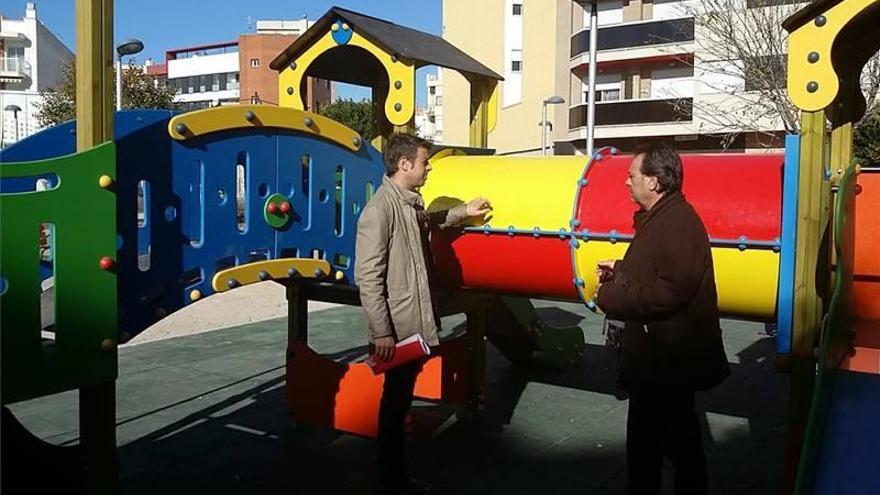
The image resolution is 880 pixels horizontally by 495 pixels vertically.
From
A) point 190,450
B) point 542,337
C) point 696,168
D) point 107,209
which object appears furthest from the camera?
point 542,337

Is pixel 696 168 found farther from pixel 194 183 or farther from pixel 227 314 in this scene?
pixel 227 314

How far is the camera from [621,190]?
13.1ft

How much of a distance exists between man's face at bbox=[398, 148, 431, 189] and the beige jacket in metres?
0.07

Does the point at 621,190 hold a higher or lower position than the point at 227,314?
higher

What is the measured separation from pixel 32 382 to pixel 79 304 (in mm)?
310

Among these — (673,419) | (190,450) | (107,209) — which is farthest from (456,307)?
(107,209)

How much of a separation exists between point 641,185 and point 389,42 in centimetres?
239

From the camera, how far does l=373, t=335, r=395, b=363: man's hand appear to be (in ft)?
11.8

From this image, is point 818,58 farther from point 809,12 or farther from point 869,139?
point 869,139

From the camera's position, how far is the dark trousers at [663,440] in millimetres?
3154

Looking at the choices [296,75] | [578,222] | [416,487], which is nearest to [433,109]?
[296,75]

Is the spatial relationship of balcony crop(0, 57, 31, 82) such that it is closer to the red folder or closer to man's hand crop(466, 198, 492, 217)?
man's hand crop(466, 198, 492, 217)

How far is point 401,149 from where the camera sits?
3727mm

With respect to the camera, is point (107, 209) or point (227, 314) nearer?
point (107, 209)
